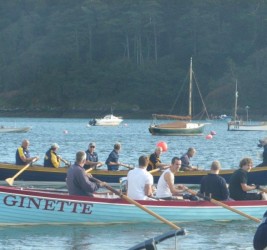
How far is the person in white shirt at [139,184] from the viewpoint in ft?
73.3

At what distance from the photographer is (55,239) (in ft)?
70.6

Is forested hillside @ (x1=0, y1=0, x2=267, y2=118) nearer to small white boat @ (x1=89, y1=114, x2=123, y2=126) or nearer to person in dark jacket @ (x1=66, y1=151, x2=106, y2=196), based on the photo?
small white boat @ (x1=89, y1=114, x2=123, y2=126)

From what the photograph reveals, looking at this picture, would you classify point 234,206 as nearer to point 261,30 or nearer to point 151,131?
point 151,131

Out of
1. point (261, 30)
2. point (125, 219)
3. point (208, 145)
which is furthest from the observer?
point (261, 30)

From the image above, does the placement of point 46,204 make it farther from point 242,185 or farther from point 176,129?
point 176,129

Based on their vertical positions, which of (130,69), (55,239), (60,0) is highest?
(60,0)

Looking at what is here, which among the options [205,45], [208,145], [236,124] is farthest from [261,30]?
[208,145]

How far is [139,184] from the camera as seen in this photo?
22547mm

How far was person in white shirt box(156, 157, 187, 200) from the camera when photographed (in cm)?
2258

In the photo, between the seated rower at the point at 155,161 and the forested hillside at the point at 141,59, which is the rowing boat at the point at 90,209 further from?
the forested hillside at the point at 141,59

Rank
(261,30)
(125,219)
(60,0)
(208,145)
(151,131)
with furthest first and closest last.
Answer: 1. (60,0)
2. (261,30)
3. (151,131)
4. (208,145)
5. (125,219)

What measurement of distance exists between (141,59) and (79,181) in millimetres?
117513

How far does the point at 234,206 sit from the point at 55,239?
153 inches

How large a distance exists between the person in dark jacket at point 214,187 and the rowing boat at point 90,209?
23 centimetres
